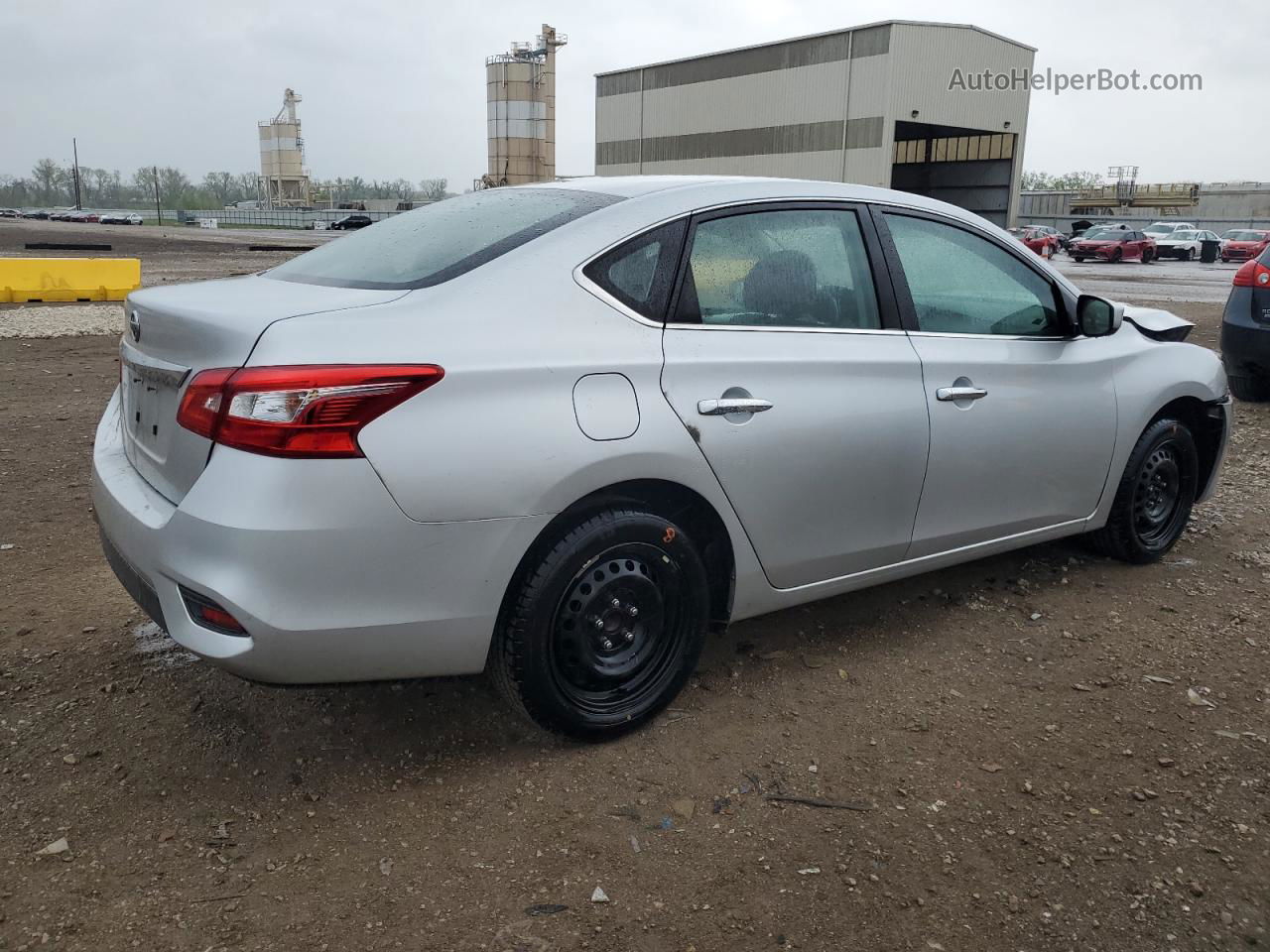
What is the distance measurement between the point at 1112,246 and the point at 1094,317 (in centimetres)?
3981

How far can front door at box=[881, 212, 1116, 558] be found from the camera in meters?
3.61

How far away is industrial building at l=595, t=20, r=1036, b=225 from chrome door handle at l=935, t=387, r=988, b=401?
150ft

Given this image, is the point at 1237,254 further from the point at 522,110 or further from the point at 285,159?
the point at 285,159

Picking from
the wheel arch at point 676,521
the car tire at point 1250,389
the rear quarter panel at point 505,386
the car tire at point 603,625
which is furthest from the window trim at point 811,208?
the car tire at point 1250,389

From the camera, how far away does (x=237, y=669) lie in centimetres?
248

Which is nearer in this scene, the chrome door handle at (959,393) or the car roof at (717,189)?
the car roof at (717,189)

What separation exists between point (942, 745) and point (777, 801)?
0.62 m

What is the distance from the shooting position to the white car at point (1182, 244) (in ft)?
140

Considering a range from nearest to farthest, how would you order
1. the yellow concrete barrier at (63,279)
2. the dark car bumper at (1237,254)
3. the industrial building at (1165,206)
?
1. the yellow concrete barrier at (63,279)
2. the dark car bumper at (1237,254)
3. the industrial building at (1165,206)

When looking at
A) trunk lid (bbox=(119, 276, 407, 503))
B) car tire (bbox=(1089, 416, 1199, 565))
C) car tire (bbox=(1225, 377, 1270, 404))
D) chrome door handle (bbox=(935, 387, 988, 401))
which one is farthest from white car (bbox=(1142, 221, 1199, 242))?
trunk lid (bbox=(119, 276, 407, 503))

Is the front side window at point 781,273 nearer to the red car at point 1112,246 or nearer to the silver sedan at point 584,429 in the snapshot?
the silver sedan at point 584,429

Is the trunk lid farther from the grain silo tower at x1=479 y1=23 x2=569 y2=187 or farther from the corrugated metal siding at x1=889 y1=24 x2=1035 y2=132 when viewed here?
the grain silo tower at x1=479 y1=23 x2=569 y2=187

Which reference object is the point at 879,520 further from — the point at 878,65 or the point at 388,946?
the point at 878,65

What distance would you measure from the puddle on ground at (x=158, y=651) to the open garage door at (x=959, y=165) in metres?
49.7
